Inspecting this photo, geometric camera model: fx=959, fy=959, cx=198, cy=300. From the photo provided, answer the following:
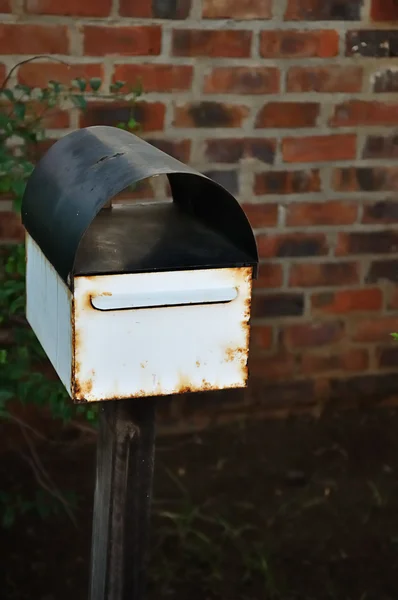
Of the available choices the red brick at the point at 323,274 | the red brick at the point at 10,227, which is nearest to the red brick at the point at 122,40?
the red brick at the point at 10,227

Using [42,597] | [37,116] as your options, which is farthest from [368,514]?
[37,116]

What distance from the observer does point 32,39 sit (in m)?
2.12

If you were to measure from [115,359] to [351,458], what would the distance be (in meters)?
1.59

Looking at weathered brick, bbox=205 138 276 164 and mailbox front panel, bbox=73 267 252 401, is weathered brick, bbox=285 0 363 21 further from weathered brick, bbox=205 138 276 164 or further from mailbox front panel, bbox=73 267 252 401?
mailbox front panel, bbox=73 267 252 401

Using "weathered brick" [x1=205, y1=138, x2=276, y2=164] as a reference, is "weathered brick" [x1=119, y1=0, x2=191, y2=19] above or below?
above

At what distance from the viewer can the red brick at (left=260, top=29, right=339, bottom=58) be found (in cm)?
229

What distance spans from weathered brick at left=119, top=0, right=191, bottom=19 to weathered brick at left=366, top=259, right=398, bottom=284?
83 cm

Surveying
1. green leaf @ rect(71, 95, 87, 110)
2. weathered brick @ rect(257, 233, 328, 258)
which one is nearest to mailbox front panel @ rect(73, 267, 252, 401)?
green leaf @ rect(71, 95, 87, 110)

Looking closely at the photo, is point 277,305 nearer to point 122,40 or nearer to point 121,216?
point 122,40

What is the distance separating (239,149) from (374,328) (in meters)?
0.64

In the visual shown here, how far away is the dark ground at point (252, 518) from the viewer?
2.45m

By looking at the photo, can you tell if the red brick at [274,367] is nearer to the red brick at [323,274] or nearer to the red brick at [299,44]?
the red brick at [323,274]

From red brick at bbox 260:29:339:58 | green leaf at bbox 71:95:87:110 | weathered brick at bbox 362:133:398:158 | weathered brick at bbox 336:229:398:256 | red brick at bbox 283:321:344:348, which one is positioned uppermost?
red brick at bbox 260:29:339:58

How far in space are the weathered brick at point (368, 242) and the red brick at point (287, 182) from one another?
0.16m
